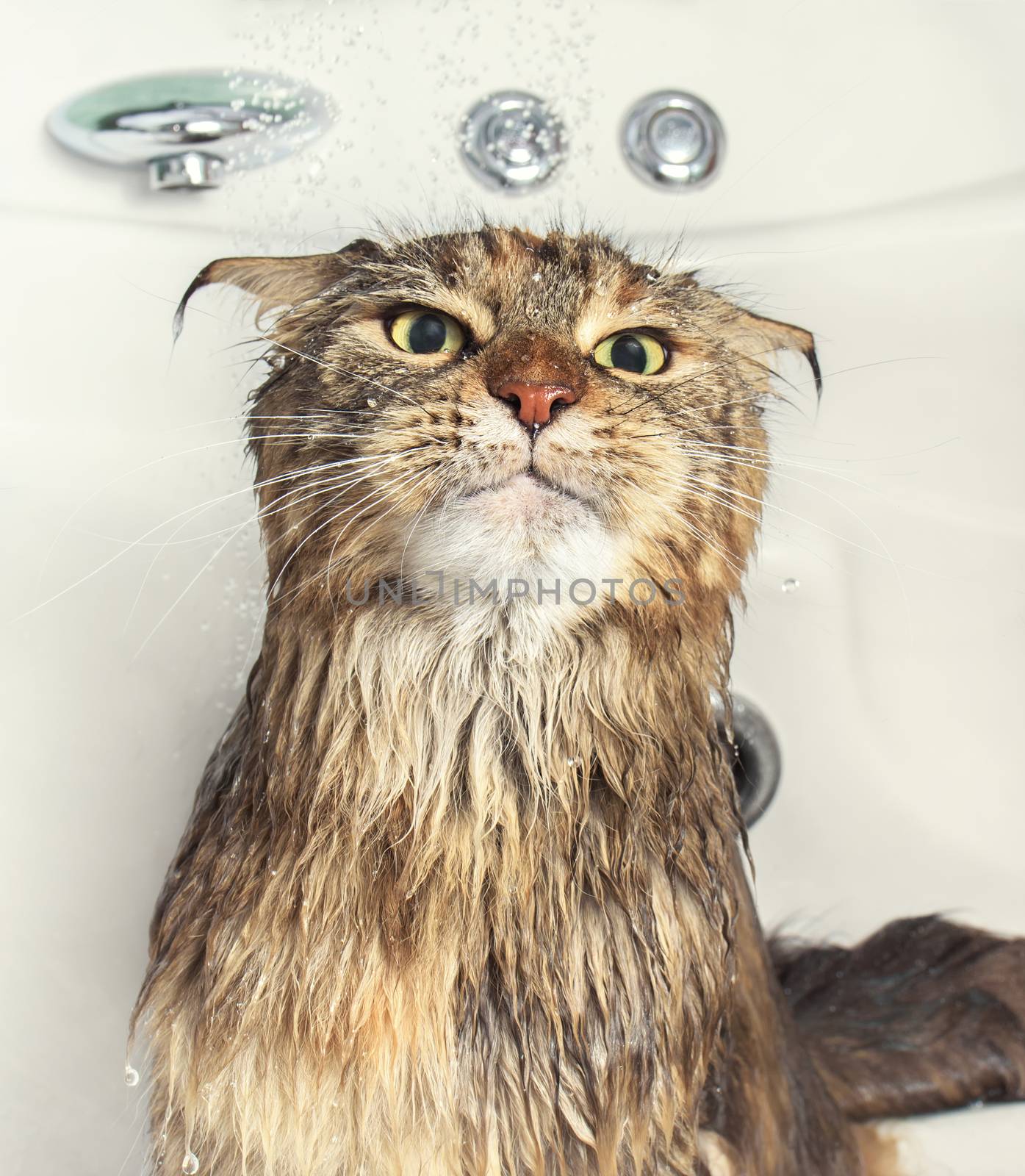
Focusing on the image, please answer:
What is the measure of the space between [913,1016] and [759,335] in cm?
74

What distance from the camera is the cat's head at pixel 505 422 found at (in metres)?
0.64

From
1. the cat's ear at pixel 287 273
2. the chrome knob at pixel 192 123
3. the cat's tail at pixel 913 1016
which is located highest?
the chrome knob at pixel 192 123

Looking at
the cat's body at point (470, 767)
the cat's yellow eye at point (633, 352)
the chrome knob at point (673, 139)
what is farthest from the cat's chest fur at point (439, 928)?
the chrome knob at point (673, 139)

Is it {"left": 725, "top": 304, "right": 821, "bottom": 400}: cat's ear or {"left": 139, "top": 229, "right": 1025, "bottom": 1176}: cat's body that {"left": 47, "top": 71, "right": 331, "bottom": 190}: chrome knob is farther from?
{"left": 725, "top": 304, "right": 821, "bottom": 400}: cat's ear

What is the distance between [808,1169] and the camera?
0.88m

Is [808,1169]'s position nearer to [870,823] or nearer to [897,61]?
[870,823]

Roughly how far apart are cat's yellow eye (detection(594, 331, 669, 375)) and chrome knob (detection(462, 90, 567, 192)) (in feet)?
1.18

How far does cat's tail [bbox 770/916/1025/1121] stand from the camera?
1.02m

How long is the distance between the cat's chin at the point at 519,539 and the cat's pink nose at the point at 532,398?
0.12 feet

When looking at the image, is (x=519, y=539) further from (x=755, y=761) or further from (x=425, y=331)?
(x=755, y=761)

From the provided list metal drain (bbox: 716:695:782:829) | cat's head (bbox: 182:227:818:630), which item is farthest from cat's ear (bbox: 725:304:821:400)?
metal drain (bbox: 716:695:782:829)

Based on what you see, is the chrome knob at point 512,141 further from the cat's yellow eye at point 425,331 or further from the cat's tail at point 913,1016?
the cat's tail at point 913,1016

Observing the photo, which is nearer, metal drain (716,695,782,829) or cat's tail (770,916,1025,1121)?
cat's tail (770,916,1025,1121)

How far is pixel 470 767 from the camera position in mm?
718
